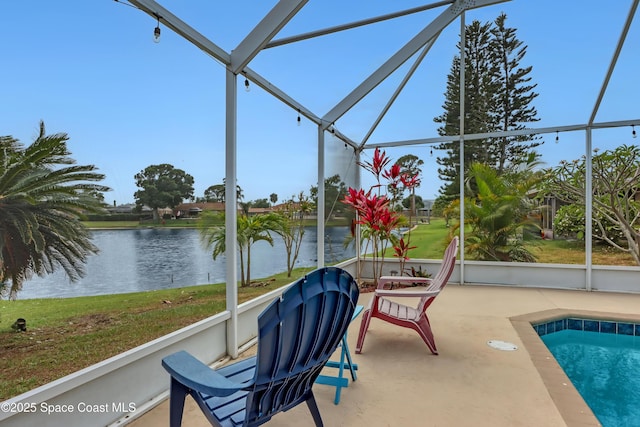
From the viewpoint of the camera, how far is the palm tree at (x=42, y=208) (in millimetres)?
1766

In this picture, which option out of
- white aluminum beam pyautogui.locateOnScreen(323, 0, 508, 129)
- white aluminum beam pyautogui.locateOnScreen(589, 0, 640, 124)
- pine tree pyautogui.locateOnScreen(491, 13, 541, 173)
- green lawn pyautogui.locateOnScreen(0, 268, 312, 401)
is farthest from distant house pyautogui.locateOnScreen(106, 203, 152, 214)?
pine tree pyautogui.locateOnScreen(491, 13, 541, 173)

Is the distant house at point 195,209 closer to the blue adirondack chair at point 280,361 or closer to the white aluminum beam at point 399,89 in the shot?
the blue adirondack chair at point 280,361

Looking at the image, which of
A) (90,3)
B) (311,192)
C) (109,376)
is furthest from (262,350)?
(311,192)

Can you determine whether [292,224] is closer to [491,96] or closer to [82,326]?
[82,326]

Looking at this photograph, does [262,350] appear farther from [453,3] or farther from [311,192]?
[453,3]

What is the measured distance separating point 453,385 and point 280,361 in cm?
171

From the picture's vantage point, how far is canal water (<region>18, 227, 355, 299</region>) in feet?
6.64

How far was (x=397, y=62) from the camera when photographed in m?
4.72

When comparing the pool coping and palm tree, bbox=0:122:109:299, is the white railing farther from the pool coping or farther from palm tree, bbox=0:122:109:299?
the pool coping

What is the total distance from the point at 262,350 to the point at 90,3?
239 centimetres

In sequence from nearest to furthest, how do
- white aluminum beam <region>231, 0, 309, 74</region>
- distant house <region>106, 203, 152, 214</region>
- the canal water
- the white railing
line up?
Result: the white railing < the canal water < distant house <region>106, 203, 152, 214</region> < white aluminum beam <region>231, 0, 309, 74</region>

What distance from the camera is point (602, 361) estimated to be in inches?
135

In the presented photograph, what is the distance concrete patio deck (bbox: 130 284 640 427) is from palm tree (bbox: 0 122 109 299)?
1.07 meters

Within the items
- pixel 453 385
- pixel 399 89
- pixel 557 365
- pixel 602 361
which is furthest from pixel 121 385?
pixel 399 89
